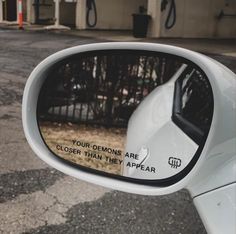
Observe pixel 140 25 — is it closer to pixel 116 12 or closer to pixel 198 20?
pixel 198 20

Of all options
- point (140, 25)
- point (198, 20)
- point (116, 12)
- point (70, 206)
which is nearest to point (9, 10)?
point (116, 12)

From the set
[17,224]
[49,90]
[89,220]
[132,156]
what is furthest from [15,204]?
[132,156]

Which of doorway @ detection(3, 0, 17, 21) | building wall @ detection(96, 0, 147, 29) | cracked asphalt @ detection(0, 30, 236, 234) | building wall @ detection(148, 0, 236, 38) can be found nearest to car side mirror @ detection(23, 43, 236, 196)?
cracked asphalt @ detection(0, 30, 236, 234)

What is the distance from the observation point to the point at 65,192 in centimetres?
396

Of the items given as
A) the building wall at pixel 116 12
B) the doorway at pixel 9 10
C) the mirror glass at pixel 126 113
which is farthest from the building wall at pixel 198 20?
the mirror glass at pixel 126 113

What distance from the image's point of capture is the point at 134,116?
1.92 m

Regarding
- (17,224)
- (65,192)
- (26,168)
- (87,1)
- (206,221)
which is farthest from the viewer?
(87,1)

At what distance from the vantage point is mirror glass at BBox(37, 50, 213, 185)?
1.56 meters

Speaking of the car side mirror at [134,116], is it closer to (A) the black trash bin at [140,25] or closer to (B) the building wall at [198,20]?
(A) the black trash bin at [140,25]

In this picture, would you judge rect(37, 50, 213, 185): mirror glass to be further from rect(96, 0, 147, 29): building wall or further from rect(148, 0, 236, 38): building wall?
rect(96, 0, 147, 29): building wall

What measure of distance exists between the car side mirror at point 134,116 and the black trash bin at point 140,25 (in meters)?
16.8

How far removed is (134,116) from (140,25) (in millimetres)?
17108

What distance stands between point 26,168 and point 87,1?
18.6m

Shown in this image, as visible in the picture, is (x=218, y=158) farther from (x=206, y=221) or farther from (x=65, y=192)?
(x=65, y=192)
